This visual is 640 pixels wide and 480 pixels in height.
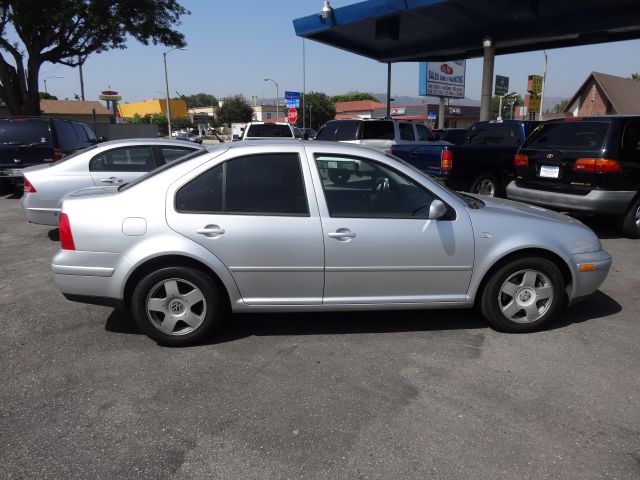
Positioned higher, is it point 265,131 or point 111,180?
point 265,131

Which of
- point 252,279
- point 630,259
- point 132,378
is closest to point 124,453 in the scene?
point 132,378

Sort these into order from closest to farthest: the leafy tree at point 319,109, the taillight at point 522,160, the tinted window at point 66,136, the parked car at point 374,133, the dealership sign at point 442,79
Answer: the taillight at point 522,160 → the tinted window at point 66,136 → the parked car at point 374,133 → the dealership sign at point 442,79 → the leafy tree at point 319,109

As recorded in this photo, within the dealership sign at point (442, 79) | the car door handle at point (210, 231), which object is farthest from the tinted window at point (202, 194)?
the dealership sign at point (442, 79)

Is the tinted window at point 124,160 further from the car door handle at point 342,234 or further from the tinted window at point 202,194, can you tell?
the car door handle at point 342,234

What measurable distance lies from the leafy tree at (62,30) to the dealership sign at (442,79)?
26905 millimetres

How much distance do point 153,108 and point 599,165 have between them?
310 feet

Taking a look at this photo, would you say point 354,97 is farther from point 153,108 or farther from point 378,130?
point 378,130

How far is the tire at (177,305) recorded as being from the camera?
3807 millimetres

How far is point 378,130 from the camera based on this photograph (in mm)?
13180

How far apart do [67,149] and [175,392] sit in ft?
30.4

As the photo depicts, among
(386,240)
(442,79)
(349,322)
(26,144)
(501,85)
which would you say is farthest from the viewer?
(501,85)

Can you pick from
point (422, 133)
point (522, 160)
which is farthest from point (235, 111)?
point (522, 160)

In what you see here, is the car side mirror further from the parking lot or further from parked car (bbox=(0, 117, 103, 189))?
parked car (bbox=(0, 117, 103, 189))

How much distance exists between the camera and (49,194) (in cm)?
710
